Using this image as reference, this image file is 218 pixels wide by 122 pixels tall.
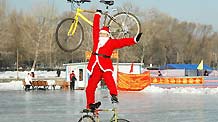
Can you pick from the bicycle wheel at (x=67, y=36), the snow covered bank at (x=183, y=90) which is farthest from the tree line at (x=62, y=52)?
the bicycle wheel at (x=67, y=36)

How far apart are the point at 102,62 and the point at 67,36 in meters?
6.36

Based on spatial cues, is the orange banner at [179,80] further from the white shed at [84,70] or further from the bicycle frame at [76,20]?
the bicycle frame at [76,20]

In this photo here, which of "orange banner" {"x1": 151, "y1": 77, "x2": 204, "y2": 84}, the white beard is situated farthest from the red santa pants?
"orange banner" {"x1": 151, "y1": 77, "x2": 204, "y2": 84}


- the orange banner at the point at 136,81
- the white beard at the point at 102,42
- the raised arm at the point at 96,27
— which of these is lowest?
the orange banner at the point at 136,81

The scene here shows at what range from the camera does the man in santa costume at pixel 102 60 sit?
348 inches

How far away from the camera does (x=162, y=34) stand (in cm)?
10131

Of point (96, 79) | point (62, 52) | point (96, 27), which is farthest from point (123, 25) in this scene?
point (62, 52)

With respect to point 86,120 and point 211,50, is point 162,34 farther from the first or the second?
point 86,120

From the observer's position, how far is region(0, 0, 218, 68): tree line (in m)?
77.8

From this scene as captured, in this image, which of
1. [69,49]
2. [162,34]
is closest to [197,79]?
[69,49]

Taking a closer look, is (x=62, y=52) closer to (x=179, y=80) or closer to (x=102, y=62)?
(x=179, y=80)

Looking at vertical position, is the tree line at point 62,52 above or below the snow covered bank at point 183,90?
above

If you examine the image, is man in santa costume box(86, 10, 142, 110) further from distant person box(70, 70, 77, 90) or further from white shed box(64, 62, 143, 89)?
white shed box(64, 62, 143, 89)

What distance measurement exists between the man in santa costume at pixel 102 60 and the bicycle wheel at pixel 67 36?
5664 mm
